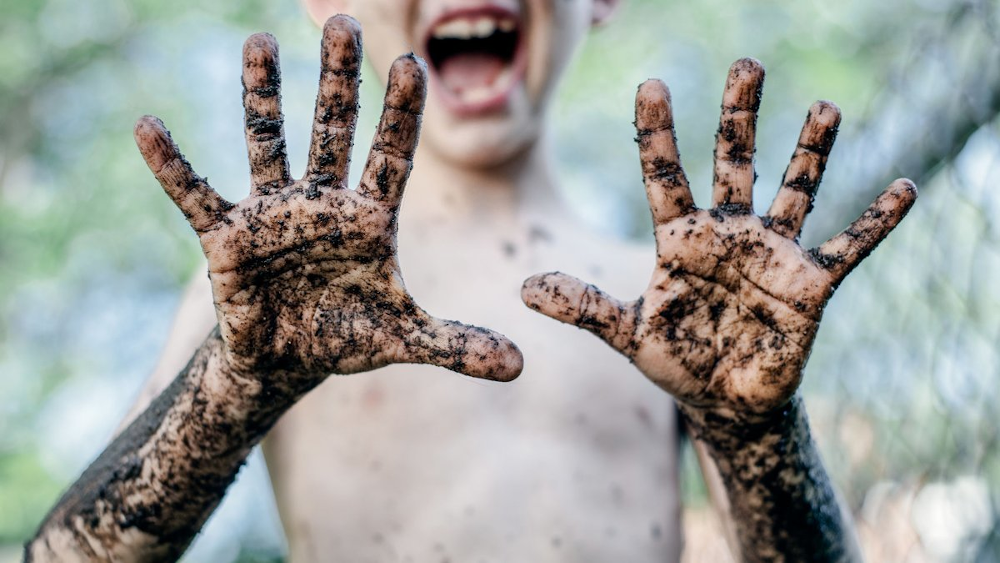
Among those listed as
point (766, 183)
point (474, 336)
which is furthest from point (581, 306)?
point (766, 183)

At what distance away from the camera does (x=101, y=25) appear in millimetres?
4383

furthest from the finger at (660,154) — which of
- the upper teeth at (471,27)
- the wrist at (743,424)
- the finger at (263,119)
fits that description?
the upper teeth at (471,27)

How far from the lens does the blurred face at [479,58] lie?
1.33 meters

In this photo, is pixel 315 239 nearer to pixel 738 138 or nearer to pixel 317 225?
pixel 317 225

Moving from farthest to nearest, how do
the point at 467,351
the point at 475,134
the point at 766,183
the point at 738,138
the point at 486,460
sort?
1. the point at 766,183
2. the point at 475,134
3. the point at 486,460
4. the point at 738,138
5. the point at 467,351

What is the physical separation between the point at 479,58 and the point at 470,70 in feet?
0.08

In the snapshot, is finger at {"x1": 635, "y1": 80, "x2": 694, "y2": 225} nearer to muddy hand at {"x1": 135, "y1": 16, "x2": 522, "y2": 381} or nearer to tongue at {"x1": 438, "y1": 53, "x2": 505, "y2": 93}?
muddy hand at {"x1": 135, "y1": 16, "x2": 522, "y2": 381}

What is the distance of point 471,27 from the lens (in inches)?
52.4

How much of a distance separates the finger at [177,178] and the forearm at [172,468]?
142mm

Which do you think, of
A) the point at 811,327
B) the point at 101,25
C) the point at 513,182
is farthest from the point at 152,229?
the point at 811,327

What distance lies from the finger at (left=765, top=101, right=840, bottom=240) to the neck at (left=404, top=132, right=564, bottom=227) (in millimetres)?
553

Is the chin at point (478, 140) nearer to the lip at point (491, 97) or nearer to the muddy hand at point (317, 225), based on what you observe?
the lip at point (491, 97)

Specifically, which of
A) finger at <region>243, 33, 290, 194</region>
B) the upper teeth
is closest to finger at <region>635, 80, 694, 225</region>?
finger at <region>243, 33, 290, 194</region>

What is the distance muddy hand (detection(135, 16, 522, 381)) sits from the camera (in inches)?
34.8
